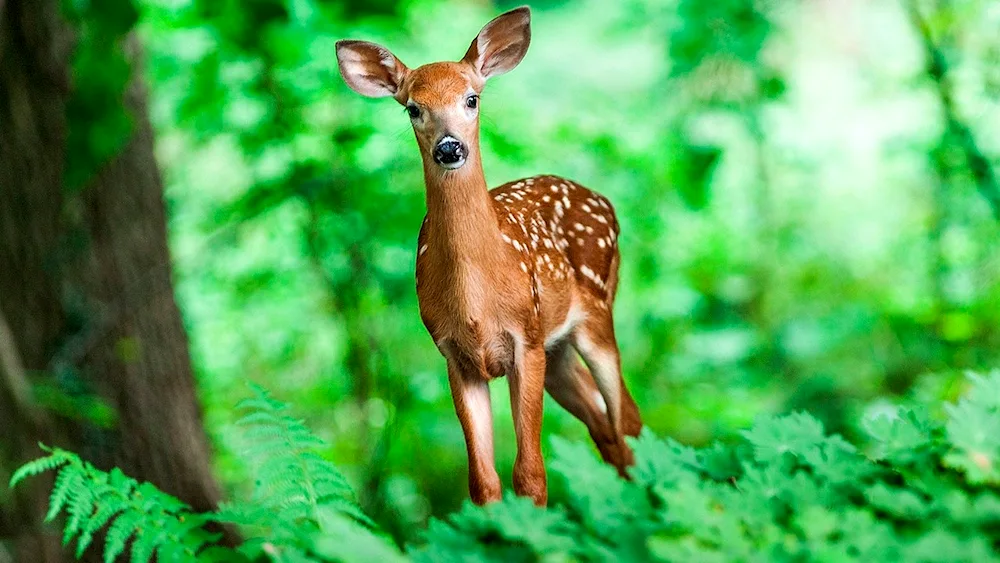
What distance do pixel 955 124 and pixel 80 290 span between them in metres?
3.47

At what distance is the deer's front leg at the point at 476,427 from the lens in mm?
1801

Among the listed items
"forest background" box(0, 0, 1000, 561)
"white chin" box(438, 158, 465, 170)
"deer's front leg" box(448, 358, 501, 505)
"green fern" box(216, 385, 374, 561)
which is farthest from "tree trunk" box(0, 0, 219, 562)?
"white chin" box(438, 158, 465, 170)

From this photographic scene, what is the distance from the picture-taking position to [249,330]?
6.63 m

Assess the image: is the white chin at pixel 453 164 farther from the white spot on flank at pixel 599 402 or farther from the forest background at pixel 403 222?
the white spot on flank at pixel 599 402

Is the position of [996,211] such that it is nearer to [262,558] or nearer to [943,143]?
[943,143]

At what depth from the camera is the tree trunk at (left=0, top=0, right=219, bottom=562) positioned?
3.69 metres

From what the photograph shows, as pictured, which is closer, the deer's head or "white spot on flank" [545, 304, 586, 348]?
the deer's head

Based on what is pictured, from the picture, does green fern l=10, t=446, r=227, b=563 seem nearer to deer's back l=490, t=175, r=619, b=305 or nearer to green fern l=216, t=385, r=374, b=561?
green fern l=216, t=385, r=374, b=561

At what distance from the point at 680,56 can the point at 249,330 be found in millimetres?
3931

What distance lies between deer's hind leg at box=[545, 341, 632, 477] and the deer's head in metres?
0.67

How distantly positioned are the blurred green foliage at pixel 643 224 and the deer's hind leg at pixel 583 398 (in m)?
1.32

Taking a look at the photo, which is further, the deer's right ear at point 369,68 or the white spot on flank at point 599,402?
the white spot on flank at point 599,402

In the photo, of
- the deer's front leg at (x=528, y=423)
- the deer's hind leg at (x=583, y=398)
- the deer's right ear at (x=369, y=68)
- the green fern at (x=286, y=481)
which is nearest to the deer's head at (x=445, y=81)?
the deer's right ear at (x=369, y=68)

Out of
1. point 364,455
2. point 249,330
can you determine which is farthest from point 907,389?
point 249,330
